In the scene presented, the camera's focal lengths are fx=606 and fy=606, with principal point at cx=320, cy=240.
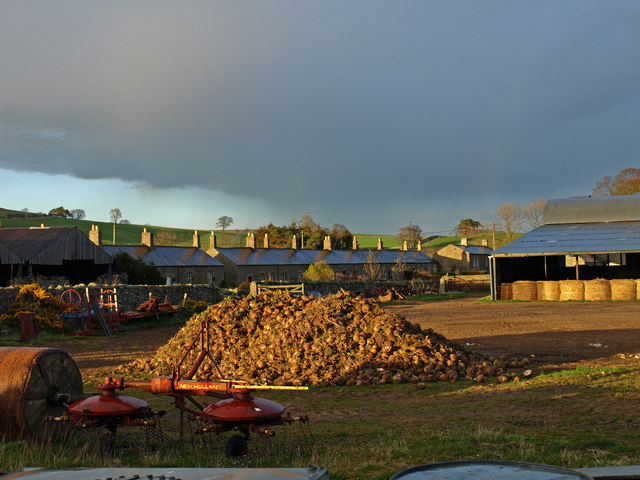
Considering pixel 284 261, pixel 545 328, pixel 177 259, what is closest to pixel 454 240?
pixel 284 261

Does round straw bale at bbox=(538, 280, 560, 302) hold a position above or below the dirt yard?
above

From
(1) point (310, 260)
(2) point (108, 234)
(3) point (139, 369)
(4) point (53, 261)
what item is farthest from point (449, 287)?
(2) point (108, 234)

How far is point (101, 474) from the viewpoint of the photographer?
398 cm

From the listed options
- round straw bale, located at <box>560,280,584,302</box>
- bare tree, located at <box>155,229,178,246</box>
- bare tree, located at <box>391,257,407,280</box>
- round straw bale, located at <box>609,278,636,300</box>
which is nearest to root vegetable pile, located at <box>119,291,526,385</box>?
round straw bale, located at <box>560,280,584,302</box>

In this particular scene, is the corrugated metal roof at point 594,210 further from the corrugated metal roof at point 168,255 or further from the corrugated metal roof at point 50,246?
the corrugated metal roof at point 50,246

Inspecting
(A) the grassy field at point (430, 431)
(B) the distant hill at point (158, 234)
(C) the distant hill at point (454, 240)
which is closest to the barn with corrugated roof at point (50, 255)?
(A) the grassy field at point (430, 431)

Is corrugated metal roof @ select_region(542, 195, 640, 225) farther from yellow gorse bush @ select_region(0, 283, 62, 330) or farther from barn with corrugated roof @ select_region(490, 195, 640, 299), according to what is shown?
yellow gorse bush @ select_region(0, 283, 62, 330)

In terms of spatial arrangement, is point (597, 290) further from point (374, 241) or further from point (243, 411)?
point (374, 241)

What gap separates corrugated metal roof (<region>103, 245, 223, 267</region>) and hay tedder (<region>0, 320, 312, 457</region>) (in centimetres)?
4838

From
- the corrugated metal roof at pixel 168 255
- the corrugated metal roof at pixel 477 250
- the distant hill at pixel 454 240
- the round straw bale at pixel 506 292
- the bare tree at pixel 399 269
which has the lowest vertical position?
the round straw bale at pixel 506 292

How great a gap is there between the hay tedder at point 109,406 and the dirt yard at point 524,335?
908 cm

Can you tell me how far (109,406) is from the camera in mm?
7031

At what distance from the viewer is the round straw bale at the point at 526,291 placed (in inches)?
1521

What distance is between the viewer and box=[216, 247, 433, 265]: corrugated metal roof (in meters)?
64.6
